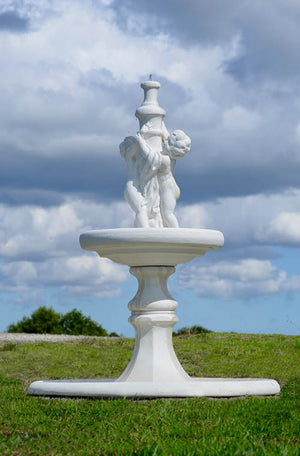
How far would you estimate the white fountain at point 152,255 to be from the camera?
27.1ft

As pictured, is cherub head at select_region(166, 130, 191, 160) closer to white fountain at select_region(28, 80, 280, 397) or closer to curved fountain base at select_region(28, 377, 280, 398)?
white fountain at select_region(28, 80, 280, 397)

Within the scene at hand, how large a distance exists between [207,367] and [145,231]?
14.8 ft

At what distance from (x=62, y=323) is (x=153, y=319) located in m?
10.5

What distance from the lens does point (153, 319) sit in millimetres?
8781

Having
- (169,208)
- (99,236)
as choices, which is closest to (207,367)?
(169,208)

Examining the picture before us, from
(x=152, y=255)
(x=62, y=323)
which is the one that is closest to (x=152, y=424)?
(x=152, y=255)

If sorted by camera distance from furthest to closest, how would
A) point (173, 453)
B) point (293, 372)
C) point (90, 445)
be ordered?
point (293, 372)
point (90, 445)
point (173, 453)

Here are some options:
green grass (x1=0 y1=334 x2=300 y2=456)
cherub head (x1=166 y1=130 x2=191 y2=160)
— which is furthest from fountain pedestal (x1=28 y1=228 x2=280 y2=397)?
cherub head (x1=166 y1=130 x2=191 y2=160)

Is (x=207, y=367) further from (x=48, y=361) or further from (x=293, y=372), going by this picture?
(x=48, y=361)

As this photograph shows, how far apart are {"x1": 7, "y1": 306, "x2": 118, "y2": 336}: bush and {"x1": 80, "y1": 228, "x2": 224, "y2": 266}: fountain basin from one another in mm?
9936

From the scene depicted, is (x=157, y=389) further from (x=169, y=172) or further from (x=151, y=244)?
(x=169, y=172)

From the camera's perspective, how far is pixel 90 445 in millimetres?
6164

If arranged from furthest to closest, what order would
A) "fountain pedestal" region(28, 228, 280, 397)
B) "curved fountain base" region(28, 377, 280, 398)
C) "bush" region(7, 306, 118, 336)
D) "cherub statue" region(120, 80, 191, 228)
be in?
1. "bush" region(7, 306, 118, 336)
2. "cherub statue" region(120, 80, 191, 228)
3. "fountain pedestal" region(28, 228, 280, 397)
4. "curved fountain base" region(28, 377, 280, 398)

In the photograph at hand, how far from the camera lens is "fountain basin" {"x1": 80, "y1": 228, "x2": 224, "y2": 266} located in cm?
825
